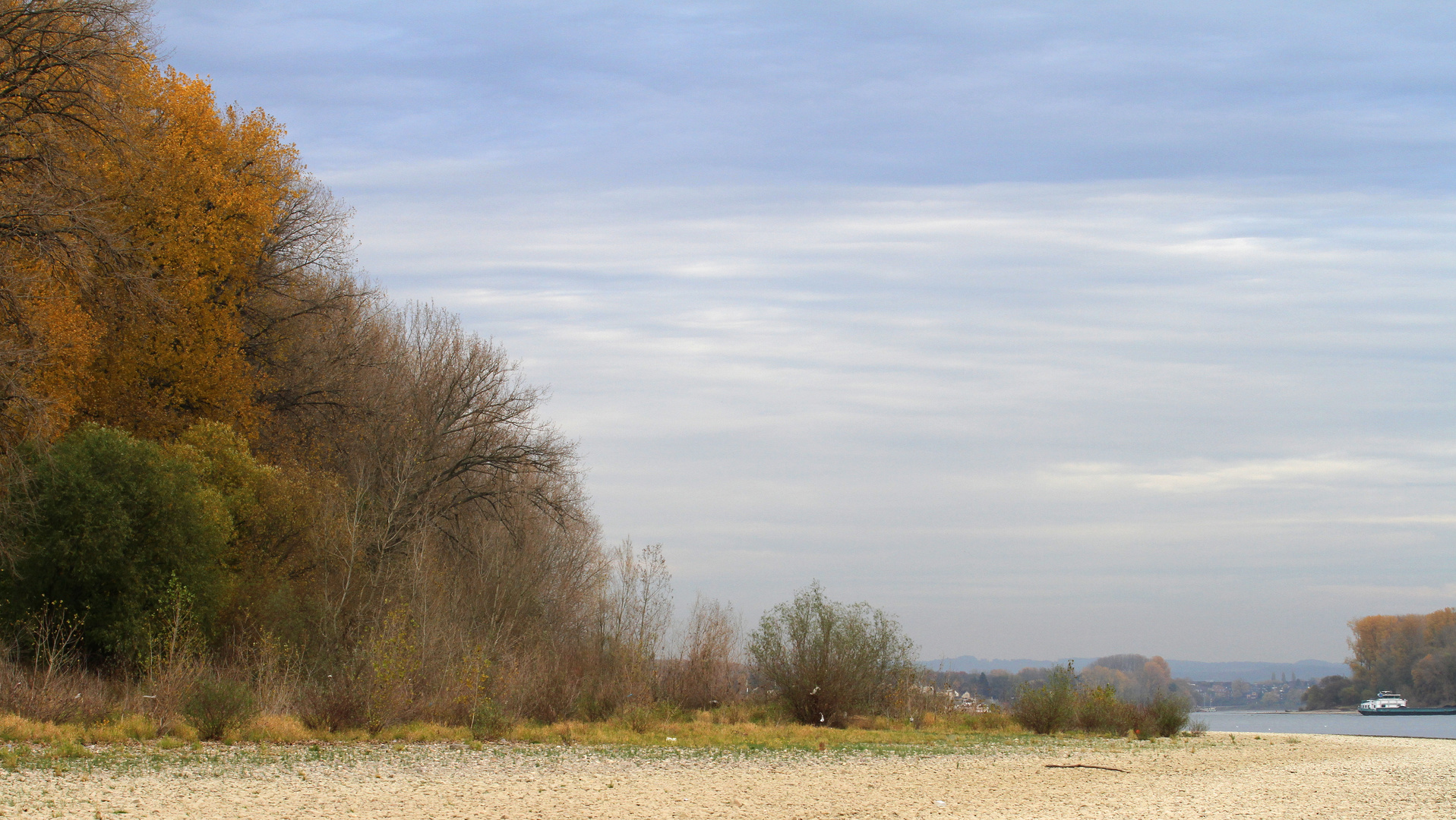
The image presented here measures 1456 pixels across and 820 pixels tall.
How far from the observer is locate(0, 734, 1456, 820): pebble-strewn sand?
10.7m

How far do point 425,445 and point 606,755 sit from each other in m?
15.9

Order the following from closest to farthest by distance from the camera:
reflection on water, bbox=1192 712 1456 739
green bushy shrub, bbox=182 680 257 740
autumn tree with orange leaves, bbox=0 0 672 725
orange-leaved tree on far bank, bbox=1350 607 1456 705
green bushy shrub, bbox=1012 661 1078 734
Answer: green bushy shrub, bbox=182 680 257 740
autumn tree with orange leaves, bbox=0 0 672 725
green bushy shrub, bbox=1012 661 1078 734
reflection on water, bbox=1192 712 1456 739
orange-leaved tree on far bank, bbox=1350 607 1456 705

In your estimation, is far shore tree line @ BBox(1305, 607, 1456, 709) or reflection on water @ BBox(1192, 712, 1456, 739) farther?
far shore tree line @ BBox(1305, 607, 1456, 709)

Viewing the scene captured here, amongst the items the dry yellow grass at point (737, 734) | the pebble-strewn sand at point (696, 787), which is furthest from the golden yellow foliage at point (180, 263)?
the pebble-strewn sand at point (696, 787)

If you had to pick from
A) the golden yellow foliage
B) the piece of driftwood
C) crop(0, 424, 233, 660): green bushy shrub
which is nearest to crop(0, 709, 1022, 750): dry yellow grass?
the piece of driftwood

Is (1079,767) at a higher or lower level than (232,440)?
lower

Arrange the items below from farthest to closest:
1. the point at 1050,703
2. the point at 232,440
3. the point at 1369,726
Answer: the point at 1369,726 < the point at 1050,703 < the point at 232,440

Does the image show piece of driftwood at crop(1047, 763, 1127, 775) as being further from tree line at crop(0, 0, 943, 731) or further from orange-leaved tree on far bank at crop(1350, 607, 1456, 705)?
orange-leaved tree on far bank at crop(1350, 607, 1456, 705)

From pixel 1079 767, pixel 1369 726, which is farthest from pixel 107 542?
pixel 1369 726

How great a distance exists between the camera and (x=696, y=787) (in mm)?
13539

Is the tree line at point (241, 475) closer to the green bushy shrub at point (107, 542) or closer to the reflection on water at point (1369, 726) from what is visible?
the green bushy shrub at point (107, 542)

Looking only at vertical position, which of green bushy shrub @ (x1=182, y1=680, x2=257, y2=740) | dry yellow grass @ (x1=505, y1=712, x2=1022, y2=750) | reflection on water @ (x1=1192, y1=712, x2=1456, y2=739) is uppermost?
green bushy shrub @ (x1=182, y1=680, x2=257, y2=740)

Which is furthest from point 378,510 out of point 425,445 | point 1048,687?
point 1048,687

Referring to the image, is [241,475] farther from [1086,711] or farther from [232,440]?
[1086,711]
